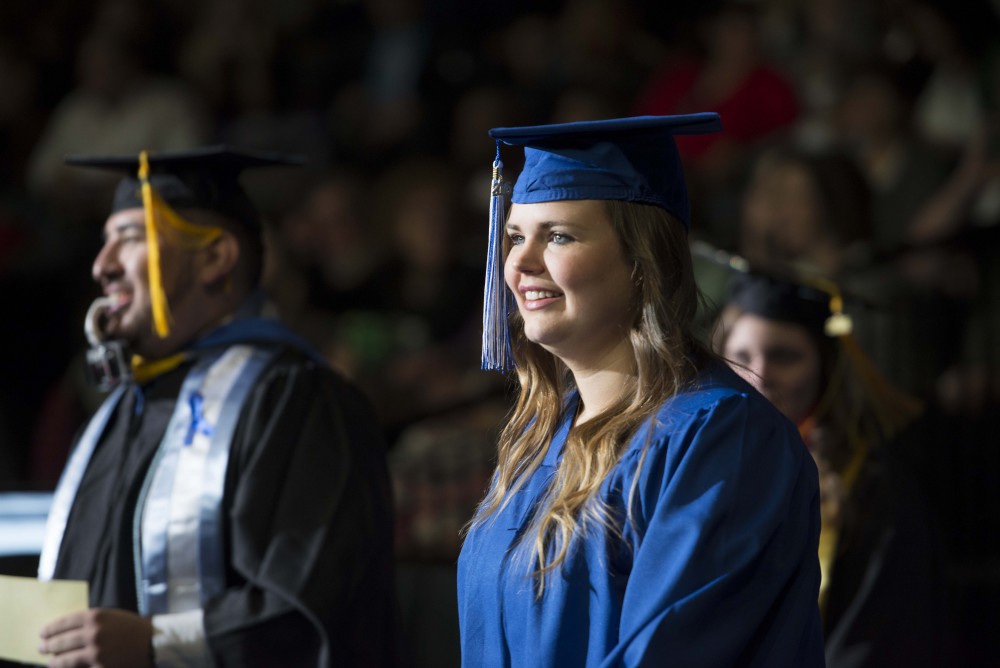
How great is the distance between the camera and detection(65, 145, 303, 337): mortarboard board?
10.4 feet

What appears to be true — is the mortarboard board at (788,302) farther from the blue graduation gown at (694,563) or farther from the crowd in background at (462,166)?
the blue graduation gown at (694,563)

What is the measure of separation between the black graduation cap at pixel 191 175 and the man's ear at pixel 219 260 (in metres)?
0.07

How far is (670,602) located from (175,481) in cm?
154

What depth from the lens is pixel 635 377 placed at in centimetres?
208

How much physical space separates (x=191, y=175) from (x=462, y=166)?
10.8 feet

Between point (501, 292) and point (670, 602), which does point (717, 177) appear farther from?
point (670, 602)

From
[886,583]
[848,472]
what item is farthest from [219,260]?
[886,583]

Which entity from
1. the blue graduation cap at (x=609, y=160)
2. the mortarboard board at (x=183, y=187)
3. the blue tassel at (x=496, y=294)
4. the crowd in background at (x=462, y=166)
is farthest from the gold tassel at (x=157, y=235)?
the crowd in background at (x=462, y=166)

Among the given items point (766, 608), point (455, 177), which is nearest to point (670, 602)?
point (766, 608)

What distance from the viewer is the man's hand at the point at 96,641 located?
2.65 m

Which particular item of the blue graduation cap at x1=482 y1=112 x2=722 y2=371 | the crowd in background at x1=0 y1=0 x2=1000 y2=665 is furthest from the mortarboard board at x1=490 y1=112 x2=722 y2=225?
the crowd in background at x1=0 y1=0 x2=1000 y2=665

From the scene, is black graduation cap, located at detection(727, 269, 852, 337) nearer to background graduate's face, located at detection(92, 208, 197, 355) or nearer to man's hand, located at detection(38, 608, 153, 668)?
background graduate's face, located at detection(92, 208, 197, 355)

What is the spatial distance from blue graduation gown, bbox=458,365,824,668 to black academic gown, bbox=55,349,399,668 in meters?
0.83

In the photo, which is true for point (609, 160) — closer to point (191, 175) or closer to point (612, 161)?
point (612, 161)
